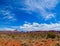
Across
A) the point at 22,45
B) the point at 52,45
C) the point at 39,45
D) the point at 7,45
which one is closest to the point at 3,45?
the point at 7,45

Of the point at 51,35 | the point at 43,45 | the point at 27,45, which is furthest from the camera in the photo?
the point at 51,35

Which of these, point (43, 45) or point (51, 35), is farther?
point (51, 35)

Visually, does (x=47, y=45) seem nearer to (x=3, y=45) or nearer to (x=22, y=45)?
(x=22, y=45)

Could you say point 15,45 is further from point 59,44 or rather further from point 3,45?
point 59,44

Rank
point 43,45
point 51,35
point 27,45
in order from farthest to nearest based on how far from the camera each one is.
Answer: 1. point 51,35
2. point 43,45
3. point 27,45

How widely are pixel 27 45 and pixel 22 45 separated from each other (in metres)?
1.26

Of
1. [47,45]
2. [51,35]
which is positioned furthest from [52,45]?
[51,35]

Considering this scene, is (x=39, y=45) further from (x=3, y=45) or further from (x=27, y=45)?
(x=3, y=45)

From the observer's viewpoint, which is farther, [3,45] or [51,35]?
[51,35]

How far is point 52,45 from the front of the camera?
29219 mm

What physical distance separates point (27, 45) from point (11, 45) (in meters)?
3.14

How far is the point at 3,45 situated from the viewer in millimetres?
29469

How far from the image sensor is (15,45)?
29.4 meters

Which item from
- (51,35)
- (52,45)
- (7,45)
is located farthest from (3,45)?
(51,35)
